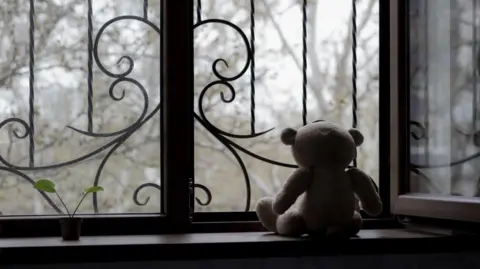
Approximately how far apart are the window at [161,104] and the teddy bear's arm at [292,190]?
0.19 metres

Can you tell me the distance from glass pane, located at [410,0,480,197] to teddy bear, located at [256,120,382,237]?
0.20 metres

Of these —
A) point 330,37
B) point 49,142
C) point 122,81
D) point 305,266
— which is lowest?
point 305,266

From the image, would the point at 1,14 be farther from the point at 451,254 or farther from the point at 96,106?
the point at 451,254

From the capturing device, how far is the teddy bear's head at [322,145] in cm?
151

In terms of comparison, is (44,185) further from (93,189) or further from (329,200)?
(329,200)

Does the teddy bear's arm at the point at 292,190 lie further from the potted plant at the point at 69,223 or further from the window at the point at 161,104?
the potted plant at the point at 69,223

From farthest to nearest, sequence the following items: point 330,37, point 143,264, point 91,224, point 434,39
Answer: point 330,37 → point 434,39 → point 91,224 → point 143,264

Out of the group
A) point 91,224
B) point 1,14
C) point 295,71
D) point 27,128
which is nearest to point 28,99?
point 27,128

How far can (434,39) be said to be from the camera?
1678 mm

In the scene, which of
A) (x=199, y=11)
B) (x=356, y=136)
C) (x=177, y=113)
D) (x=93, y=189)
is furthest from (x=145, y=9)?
(x=356, y=136)

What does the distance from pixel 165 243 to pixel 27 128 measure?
0.42m

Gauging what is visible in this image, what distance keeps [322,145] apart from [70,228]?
0.54 metres

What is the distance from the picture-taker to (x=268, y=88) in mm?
1741

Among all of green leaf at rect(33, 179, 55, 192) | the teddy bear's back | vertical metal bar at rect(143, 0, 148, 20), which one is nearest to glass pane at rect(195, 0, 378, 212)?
vertical metal bar at rect(143, 0, 148, 20)
